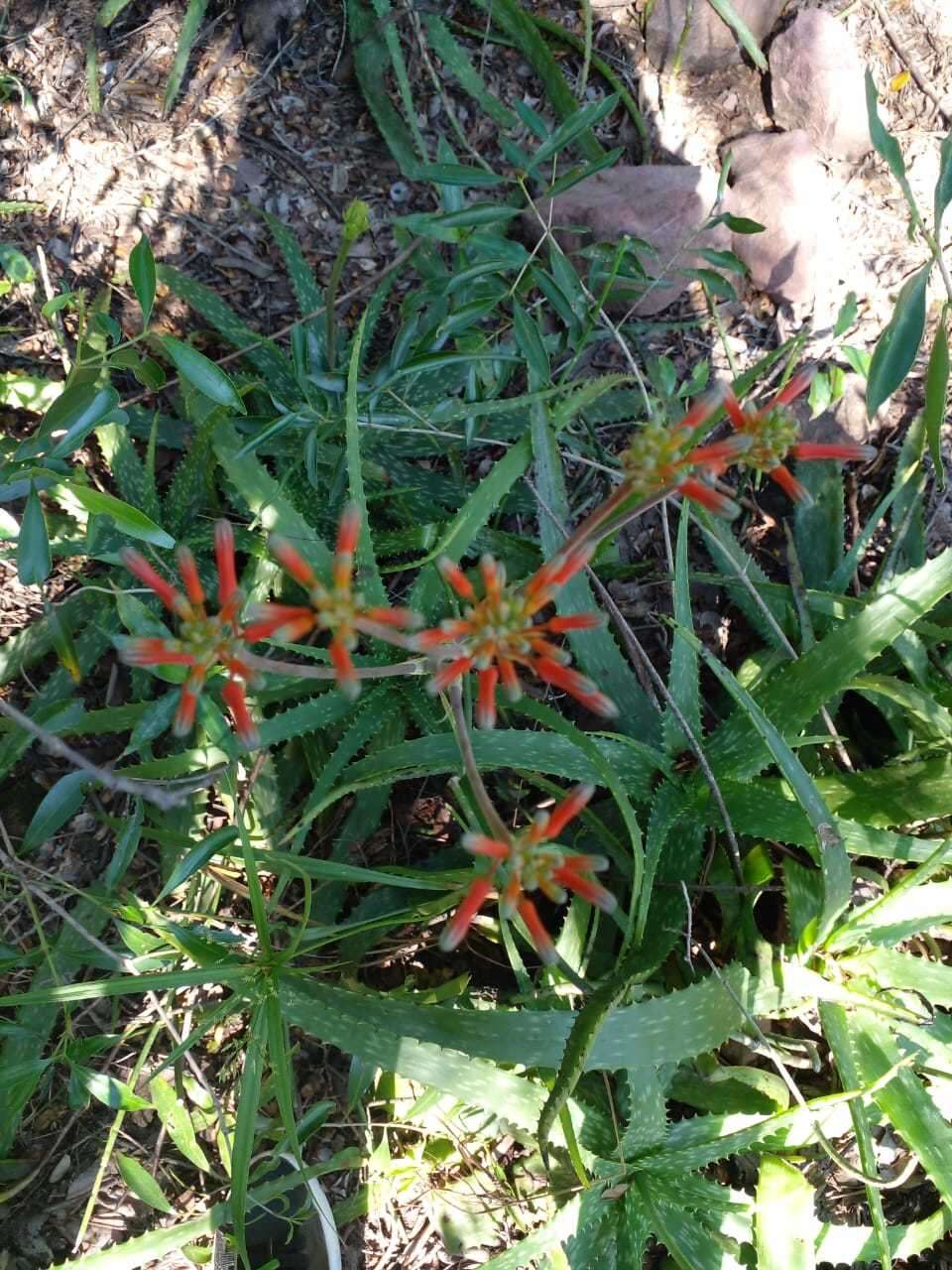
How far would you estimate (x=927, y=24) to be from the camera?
3.08 meters

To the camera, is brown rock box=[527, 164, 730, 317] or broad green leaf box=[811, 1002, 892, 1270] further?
brown rock box=[527, 164, 730, 317]

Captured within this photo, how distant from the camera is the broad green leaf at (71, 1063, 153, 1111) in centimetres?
206

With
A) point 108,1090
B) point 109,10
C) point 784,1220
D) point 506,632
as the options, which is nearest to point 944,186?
point 506,632

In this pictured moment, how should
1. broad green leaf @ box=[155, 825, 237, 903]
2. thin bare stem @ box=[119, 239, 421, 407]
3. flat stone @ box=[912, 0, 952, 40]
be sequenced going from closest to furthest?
broad green leaf @ box=[155, 825, 237, 903]
thin bare stem @ box=[119, 239, 421, 407]
flat stone @ box=[912, 0, 952, 40]

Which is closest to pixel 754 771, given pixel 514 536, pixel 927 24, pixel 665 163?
pixel 514 536

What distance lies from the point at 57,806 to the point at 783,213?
8.44 feet

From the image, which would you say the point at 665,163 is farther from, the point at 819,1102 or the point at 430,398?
the point at 819,1102

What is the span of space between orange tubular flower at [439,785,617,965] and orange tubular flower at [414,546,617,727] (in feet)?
0.49

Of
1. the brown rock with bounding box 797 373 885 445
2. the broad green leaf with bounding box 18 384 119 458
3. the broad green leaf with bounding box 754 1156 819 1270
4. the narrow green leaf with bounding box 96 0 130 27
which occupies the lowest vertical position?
the broad green leaf with bounding box 754 1156 819 1270

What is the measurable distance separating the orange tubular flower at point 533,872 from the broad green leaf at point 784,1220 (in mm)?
1313

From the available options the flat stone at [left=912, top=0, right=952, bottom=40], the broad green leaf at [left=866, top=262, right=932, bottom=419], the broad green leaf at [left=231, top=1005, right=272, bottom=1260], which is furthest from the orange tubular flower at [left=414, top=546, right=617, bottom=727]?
the flat stone at [left=912, top=0, right=952, bottom=40]

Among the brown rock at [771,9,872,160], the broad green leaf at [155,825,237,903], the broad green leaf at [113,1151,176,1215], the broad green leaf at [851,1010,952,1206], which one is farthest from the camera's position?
the brown rock at [771,9,872,160]

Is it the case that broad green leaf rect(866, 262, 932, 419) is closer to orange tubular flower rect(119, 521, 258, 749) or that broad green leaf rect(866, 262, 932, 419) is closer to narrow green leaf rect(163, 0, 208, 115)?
orange tubular flower rect(119, 521, 258, 749)

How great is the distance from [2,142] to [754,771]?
280 centimetres
